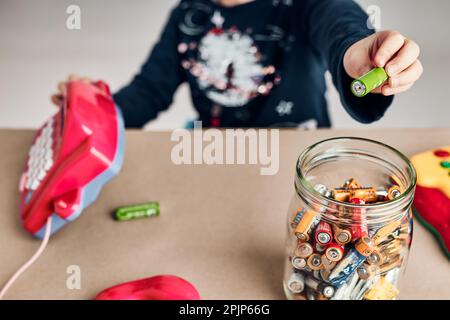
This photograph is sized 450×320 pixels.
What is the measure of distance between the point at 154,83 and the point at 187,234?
1.32 feet

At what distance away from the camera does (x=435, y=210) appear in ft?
1.72

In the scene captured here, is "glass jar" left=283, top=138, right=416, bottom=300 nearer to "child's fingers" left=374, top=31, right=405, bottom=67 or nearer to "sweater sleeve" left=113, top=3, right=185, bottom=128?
"child's fingers" left=374, top=31, right=405, bottom=67

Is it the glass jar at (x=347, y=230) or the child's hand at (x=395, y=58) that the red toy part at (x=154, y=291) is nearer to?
the glass jar at (x=347, y=230)

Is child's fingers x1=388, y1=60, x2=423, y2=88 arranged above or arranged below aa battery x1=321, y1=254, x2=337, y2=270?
above

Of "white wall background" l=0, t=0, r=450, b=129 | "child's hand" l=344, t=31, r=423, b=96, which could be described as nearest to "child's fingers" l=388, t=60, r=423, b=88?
"child's hand" l=344, t=31, r=423, b=96

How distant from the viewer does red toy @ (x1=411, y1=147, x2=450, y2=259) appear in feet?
1.69

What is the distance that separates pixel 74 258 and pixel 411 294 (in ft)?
0.98

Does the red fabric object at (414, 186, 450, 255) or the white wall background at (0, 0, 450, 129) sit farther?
the white wall background at (0, 0, 450, 129)

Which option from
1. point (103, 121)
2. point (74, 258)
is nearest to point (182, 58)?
point (103, 121)

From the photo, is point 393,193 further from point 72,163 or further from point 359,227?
point 72,163

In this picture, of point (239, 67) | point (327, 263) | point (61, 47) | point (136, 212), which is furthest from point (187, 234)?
point (61, 47)

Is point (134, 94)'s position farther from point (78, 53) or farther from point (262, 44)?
point (78, 53)

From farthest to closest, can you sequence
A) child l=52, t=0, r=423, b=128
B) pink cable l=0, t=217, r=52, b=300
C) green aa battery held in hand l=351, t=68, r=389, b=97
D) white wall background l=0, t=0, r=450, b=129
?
white wall background l=0, t=0, r=450, b=129, child l=52, t=0, r=423, b=128, pink cable l=0, t=217, r=52, b=300, green aa battery held in hand l=351, t=68, r=389, b=97

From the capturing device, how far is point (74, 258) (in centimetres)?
51
